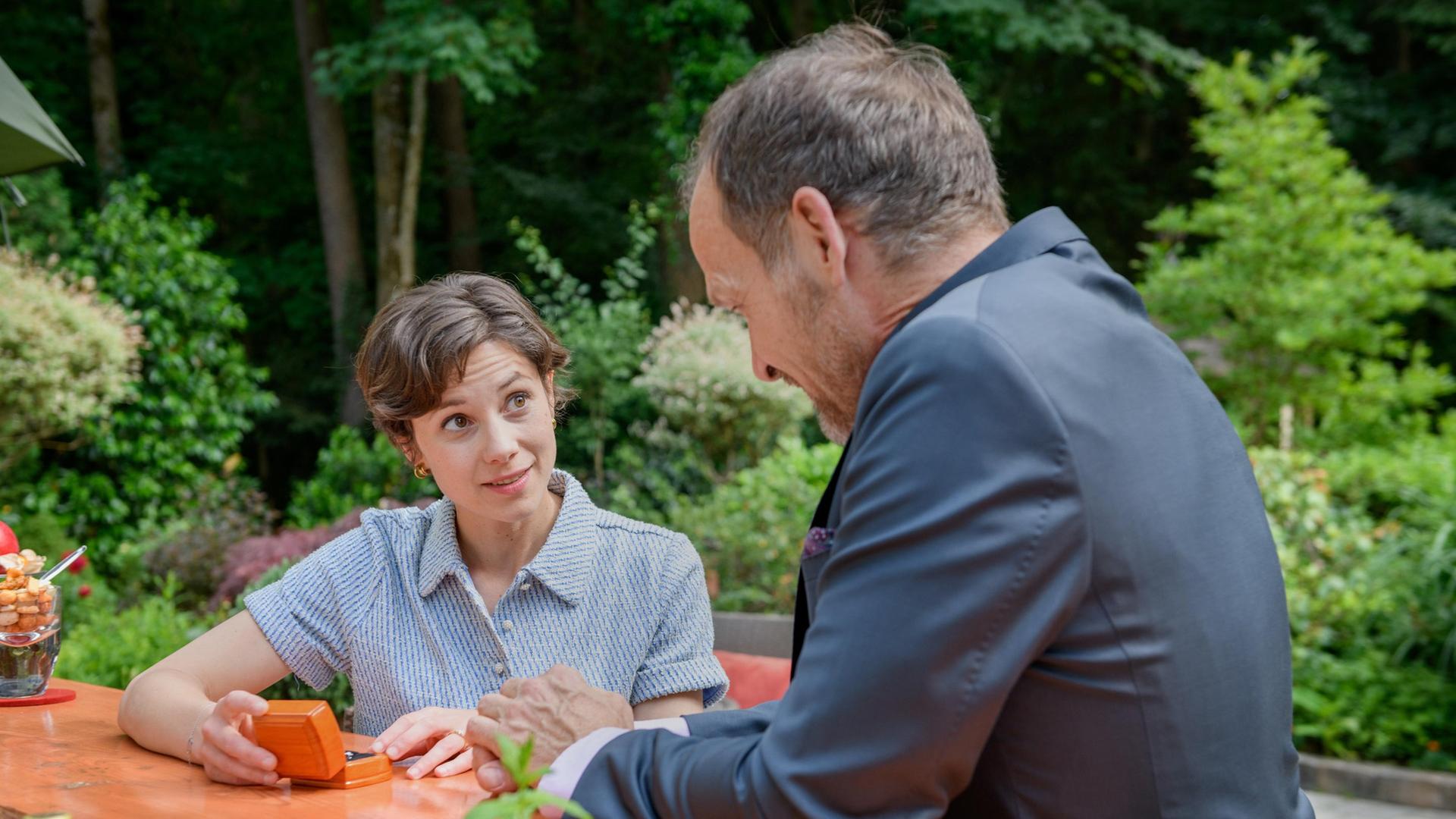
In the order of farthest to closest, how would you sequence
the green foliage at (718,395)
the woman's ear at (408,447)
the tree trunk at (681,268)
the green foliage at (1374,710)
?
1. the tree trunk at (681,268)
2. the green foliage at (718,395)
3. the green foliage at (1374,710)
4. the woman's ear at (408,447)

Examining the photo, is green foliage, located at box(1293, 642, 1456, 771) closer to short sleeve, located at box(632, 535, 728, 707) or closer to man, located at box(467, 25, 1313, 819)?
short sleeve, located at box(632, 535, 728, 707)

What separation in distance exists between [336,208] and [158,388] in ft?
14.9

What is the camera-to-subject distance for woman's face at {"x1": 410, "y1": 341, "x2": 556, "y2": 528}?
7.07 ft

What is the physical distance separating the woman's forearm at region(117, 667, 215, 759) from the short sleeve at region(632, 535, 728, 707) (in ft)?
2.30

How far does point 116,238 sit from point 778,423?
575 centimetres

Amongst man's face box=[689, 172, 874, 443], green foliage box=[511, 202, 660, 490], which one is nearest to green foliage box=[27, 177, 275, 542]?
green foliage box=[511, 202, 660, 490]

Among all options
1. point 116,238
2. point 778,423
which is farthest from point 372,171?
point 778,423

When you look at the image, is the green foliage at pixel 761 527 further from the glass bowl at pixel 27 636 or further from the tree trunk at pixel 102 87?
the tree trunk at pixel 102 87

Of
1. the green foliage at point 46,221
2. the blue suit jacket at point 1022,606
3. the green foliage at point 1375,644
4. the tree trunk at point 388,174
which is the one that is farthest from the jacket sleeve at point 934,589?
the tree trunk at point 388,174

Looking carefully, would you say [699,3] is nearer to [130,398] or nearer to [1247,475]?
[130,398]

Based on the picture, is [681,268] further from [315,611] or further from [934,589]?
[934,589]

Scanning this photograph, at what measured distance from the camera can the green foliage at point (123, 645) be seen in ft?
13.9

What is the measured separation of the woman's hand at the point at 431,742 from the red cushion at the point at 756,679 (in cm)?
185

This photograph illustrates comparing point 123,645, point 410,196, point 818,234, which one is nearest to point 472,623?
point 818,234
